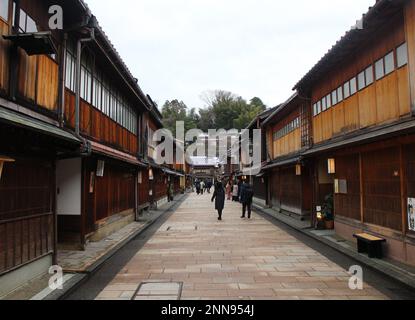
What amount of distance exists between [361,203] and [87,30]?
33.6ft

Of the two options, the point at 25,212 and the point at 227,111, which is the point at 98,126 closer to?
the point at 25,212

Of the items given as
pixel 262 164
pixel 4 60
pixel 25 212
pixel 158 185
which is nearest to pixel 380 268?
pixel 25 212

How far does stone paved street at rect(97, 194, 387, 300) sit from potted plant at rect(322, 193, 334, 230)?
221cm

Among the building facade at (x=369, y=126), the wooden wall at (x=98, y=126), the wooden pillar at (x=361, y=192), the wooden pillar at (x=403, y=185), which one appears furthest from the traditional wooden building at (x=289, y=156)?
the wooden wall at (x=98, y=126)

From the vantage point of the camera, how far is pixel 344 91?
13758 mm

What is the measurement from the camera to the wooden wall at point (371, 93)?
31.9ft

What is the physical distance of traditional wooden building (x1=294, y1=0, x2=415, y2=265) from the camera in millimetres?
9328

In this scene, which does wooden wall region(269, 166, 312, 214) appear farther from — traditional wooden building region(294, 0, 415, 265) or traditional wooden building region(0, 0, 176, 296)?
traditional wooden building region(0, 0, 176, 296)

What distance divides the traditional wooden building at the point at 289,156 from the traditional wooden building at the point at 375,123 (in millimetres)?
3267

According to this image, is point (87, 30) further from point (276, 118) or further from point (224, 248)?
point (276, 118)

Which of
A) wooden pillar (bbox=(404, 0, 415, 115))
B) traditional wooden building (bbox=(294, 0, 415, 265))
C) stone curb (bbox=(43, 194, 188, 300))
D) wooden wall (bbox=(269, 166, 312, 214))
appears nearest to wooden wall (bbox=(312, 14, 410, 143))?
traditional wooden building (bbox=(294, 0, 415, 265))

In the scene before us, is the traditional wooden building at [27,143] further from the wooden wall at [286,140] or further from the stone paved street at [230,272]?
the wooden wall at [286,140]

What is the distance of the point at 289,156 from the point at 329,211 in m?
6.84

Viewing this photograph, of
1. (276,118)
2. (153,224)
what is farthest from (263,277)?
(276,118)
